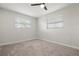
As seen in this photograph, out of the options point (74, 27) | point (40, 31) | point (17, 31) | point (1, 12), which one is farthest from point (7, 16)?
point (74, 27)

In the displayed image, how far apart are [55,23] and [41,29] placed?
6.37ft

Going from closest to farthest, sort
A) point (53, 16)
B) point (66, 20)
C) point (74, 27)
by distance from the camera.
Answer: point (74, 27), point (66, 20), point (53, 16)

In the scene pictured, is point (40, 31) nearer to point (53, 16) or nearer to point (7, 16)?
point (53, 16)

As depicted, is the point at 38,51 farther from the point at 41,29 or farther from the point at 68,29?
the point at 41,29

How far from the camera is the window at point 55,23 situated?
15.0ft

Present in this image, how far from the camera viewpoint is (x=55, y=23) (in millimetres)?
5020

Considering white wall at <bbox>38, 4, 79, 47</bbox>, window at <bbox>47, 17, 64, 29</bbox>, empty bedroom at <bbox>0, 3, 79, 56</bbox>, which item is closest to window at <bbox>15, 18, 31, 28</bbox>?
empty bedroom at <bbox>0, 3, 79, 56</bbox>

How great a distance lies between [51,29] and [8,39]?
11.0 feet

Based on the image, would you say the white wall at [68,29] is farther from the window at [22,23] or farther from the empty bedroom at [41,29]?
the window at [22,23]

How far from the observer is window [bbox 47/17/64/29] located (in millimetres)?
4576

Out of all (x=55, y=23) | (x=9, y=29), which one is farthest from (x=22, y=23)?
(x=55, y=23)

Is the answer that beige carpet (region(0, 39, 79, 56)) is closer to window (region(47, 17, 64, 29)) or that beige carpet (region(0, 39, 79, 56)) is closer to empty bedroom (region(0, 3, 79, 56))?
empty bedroom (region(0, 3, 79, 56))

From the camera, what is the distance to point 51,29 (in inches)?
211

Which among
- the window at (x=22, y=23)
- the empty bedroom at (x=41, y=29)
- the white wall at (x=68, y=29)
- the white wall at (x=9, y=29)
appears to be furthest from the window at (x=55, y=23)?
the white wall at (x=9, y=29)
